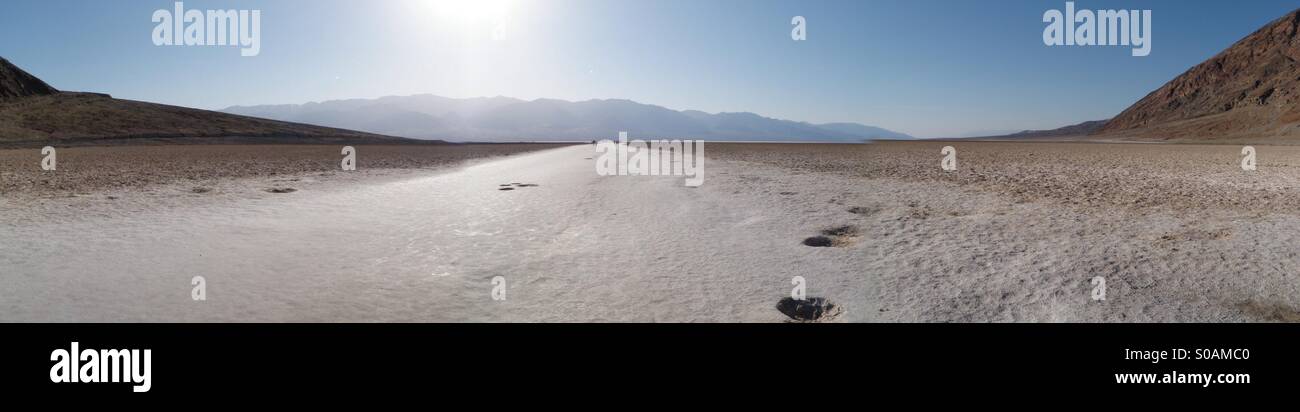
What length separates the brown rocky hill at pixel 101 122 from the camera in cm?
4284

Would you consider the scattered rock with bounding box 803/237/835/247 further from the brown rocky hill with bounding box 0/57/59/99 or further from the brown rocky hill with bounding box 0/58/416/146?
the brown rocky hill with bounding box 0/57/59/99

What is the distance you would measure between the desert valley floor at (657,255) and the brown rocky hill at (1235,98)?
213 ft

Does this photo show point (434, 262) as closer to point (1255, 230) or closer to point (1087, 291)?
point (1087, 291)

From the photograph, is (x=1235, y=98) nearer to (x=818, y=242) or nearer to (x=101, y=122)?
(x=818, y=242)

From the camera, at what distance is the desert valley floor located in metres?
3.88

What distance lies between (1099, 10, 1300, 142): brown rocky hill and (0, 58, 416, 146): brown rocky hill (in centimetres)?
9471

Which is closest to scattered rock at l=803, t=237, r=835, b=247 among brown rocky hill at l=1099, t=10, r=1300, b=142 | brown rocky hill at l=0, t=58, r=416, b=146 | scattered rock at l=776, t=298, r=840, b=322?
scattered rock at l=776, t=298, r=840, b=322

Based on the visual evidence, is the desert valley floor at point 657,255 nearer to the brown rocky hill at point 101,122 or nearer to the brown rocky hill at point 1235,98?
the brown rocky hill at point 101,122

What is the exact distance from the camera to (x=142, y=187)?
35.6 ft

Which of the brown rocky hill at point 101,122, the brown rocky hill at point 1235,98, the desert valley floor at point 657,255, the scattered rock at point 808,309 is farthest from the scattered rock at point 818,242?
the brown rocky hill at point 1235,98

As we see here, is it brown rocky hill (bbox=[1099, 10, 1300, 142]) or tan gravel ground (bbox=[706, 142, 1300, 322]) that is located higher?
brown rocky hill (bbox=[1099, 10, 1300, 142])

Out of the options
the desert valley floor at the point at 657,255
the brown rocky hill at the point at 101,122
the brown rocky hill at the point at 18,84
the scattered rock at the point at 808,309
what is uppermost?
the brown rocky hill at the point at 18,84
